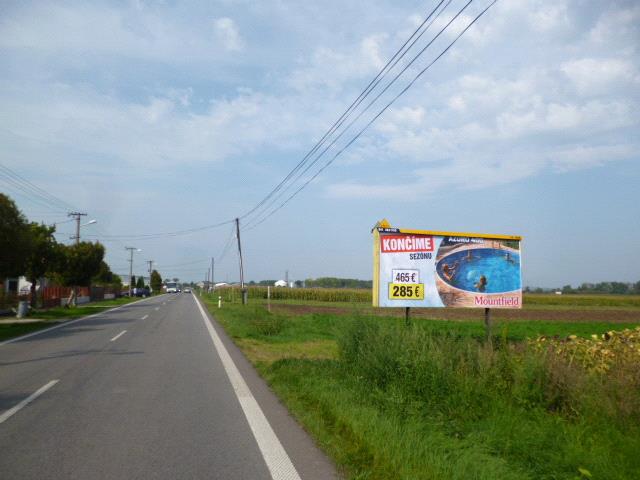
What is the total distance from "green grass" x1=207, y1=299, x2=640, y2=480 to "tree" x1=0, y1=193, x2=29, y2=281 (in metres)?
17.5

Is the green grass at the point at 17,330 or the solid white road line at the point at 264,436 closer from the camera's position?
the solid white road line at the point at 264,436

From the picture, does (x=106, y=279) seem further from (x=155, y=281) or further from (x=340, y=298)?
(x=340, y=298)

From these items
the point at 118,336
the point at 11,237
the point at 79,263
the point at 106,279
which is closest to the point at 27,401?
the point at 118,336

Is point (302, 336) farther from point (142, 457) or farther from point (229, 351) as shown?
point (142, 457)

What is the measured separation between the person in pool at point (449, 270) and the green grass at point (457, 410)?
414 cm

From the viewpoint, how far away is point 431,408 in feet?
22.9

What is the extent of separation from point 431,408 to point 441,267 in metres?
7.15

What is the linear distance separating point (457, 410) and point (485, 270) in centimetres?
815

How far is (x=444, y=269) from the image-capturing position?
13.8 meters

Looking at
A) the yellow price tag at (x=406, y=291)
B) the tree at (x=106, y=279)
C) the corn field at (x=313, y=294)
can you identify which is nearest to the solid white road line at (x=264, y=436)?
the yellow price tag at (x=406, y=291)

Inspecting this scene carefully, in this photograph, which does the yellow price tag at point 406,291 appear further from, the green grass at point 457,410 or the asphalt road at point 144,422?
the asphalt road at point 144,422

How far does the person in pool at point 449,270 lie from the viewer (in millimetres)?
13820

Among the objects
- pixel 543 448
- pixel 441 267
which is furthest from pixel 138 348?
pixel 543 448

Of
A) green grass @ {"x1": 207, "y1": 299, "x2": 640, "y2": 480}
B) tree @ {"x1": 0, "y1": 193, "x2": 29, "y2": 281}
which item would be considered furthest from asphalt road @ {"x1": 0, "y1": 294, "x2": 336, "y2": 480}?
tree @ {"x1": 0, "y1": 193, "x2": 29, "y2": 281}
